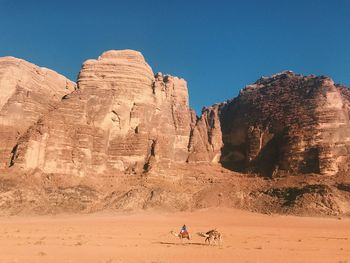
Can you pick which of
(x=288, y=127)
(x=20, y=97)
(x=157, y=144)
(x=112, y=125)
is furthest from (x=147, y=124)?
(x=288, y=127)

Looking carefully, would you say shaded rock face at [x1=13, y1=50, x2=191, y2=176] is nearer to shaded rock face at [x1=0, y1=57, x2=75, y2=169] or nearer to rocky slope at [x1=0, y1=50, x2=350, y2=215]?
rocky slope at [x1=0, y1=50, x2=350, y2=215]

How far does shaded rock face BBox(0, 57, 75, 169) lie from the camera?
6975 cm

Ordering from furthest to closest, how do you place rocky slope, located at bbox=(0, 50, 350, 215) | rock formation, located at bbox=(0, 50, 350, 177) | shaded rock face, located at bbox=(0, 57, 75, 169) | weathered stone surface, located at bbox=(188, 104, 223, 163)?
weathered stone surface, located at bbox=(188, 104, 223, 163) < rock formation, located at bbox=(0, 50, 350, 177) < shaded rock face, located at bbox=(0, 57, 75, 169) < rocky slope, located at bbox=(0, 50, 350, 215)

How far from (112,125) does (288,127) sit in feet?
103

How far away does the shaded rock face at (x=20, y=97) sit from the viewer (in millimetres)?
69750

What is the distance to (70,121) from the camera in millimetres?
73312

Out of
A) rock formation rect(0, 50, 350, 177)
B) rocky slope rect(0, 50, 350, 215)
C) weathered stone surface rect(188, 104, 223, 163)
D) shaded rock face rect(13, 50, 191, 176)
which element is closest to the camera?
rocky slope rect(0, 50, 350, 215)

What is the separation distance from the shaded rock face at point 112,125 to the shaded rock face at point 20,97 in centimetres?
288

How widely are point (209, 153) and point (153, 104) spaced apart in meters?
14.5

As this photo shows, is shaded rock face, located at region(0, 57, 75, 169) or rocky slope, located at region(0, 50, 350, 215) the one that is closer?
rocky slope, located at region(0, 50, 350, 215)

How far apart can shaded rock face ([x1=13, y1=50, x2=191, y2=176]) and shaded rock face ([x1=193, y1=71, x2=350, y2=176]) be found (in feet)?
35.1

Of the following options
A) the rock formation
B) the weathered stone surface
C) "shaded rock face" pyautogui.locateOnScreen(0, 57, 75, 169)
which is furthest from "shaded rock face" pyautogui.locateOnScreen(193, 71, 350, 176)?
"shaded rock face" pyautogui.locateOnScreen(0, 57, 75, 169)

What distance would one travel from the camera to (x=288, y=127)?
255 feet

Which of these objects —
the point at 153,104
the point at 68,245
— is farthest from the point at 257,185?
the point at 68,245
